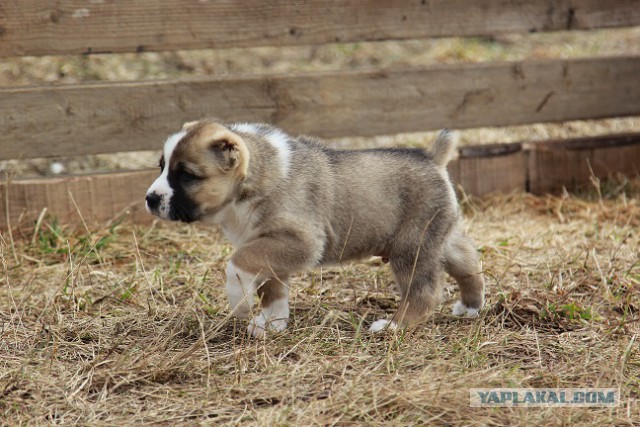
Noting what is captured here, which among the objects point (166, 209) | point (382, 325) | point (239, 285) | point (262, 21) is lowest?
point (382, 325)

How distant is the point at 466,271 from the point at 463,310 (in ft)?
0.70

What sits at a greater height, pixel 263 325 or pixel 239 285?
pixel 239 285

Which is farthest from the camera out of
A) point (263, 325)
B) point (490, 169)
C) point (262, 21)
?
point (490, 169)

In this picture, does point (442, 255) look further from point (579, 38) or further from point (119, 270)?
point (579, 38)

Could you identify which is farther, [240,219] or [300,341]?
[240,219]

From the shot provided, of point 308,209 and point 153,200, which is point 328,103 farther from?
point 153,200

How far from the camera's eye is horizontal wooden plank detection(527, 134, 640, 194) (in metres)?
7.08

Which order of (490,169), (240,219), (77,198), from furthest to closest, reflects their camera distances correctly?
(490,169), (77,198), (240,219)

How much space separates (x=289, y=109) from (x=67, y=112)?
153 cm

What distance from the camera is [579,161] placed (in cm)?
716

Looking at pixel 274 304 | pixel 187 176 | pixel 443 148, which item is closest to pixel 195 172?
pixel 187 176

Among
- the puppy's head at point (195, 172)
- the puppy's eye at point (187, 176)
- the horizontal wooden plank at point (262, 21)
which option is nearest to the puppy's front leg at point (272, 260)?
the puppy's head at point (195, 172)

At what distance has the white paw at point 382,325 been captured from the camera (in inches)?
172

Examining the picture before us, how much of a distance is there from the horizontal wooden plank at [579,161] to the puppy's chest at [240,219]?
3415 millimetres
